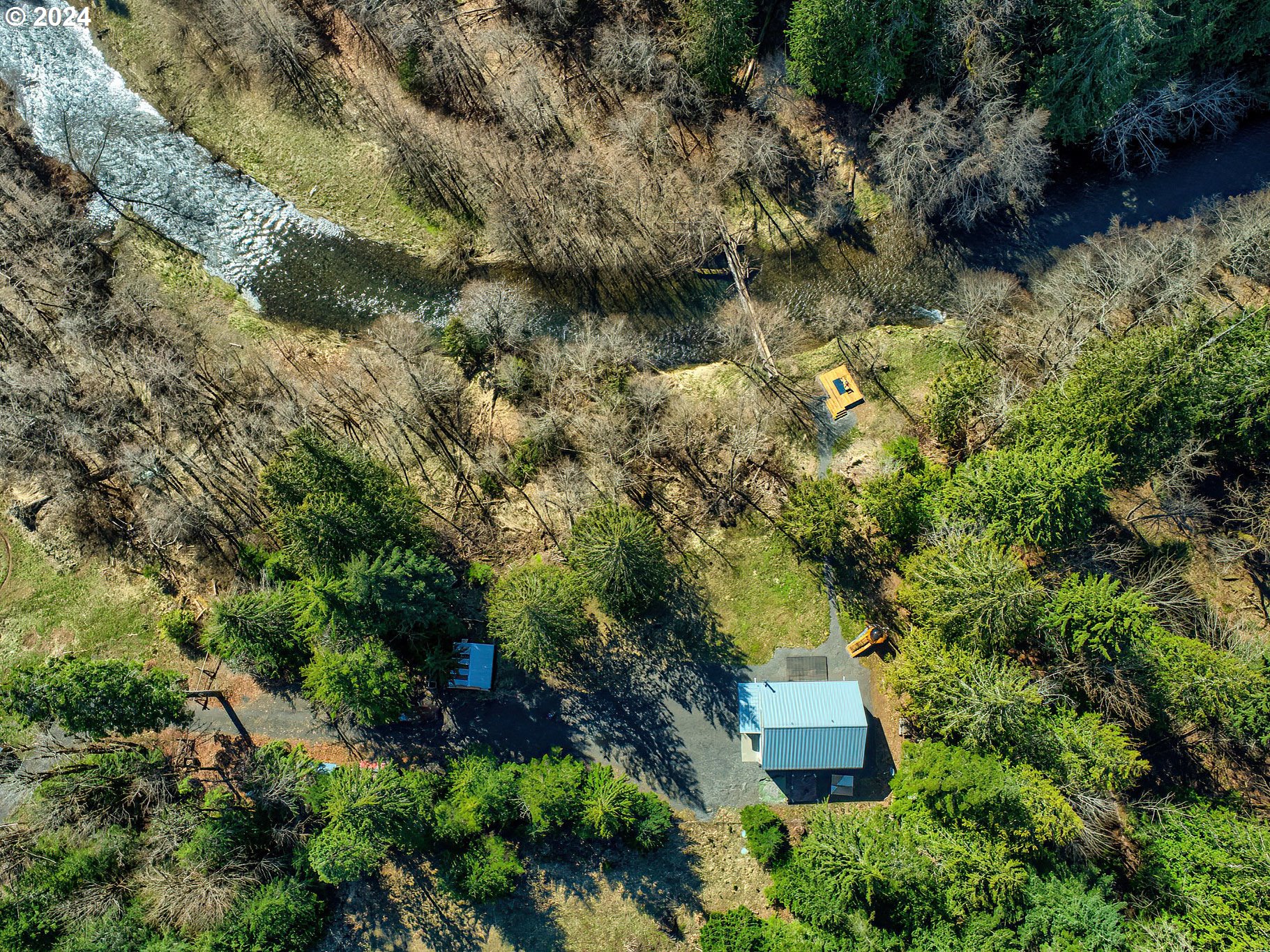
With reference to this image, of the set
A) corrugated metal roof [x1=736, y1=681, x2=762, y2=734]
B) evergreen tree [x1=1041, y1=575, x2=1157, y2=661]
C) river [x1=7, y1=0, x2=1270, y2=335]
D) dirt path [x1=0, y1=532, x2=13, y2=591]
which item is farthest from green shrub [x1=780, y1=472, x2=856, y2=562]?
dirt path [x1=0, y1=532, x2=13, y2=591]

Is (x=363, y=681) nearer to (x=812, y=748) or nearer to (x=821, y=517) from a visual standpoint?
(x=812, y=748)

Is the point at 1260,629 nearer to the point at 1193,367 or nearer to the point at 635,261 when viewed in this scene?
the point at 1193,367

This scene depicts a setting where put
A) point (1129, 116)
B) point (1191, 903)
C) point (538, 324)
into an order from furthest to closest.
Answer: point (538, 324) → point (1129, 116) → point (1191, 903)

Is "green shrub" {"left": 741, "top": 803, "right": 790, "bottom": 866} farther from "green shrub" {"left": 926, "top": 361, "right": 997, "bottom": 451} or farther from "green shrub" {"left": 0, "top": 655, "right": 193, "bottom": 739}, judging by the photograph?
"green shrub" {"left": 0, "top": 655, "right": 193, "bottom": 739}

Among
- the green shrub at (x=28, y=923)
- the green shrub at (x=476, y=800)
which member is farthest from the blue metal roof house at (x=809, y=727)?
the green shrub at (x=28, y=923)

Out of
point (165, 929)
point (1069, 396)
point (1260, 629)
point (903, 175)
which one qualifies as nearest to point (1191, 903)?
point (1260, 629)

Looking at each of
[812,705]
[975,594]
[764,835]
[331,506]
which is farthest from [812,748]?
[331,506]

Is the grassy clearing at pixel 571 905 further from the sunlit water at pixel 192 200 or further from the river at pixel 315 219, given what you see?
the sunlit water at pixel 192 200
